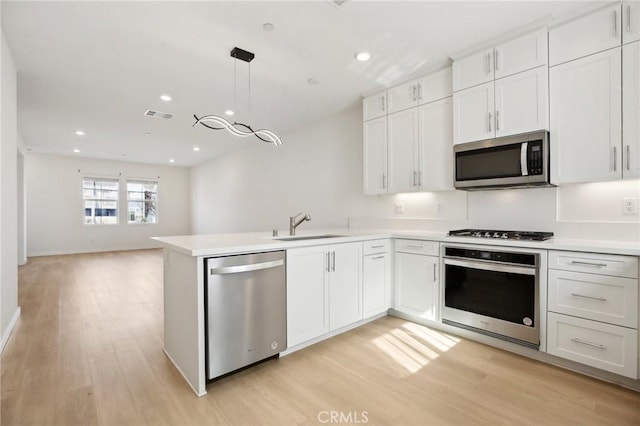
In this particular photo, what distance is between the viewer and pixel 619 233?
2.29 meters

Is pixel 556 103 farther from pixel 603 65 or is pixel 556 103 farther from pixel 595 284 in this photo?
pixel 595 284

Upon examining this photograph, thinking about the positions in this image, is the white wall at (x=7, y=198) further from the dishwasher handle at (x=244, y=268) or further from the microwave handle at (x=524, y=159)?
the microwave handle at (x=524, y=159)

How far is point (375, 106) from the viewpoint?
3.70 metres

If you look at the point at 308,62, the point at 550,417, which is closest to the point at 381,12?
the point at 308,62

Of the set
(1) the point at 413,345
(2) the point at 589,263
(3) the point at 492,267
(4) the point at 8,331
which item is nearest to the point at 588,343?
(2) the point at 589,263

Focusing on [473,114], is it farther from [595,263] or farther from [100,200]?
[100,200]

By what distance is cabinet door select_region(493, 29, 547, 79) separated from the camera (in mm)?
2428

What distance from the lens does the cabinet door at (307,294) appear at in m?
2.35

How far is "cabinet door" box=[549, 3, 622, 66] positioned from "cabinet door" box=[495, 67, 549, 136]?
0.53ft

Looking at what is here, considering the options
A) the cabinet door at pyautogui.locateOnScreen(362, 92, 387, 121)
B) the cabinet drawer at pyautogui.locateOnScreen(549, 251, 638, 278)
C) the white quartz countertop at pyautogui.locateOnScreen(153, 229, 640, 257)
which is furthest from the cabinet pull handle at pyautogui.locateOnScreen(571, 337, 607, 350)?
the cabinet door at pyautogui.locateOnScreen(362, 92, 387, 121)

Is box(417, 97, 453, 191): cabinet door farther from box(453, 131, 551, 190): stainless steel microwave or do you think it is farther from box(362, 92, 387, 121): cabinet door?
box(362, 92, 387, 121): cabinet door

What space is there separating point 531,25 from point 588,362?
8.50 ft

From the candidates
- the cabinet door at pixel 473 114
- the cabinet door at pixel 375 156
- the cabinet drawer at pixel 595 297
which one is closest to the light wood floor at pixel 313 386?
the cabinet drawer at pixel 595 297

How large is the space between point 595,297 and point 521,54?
1.99m
